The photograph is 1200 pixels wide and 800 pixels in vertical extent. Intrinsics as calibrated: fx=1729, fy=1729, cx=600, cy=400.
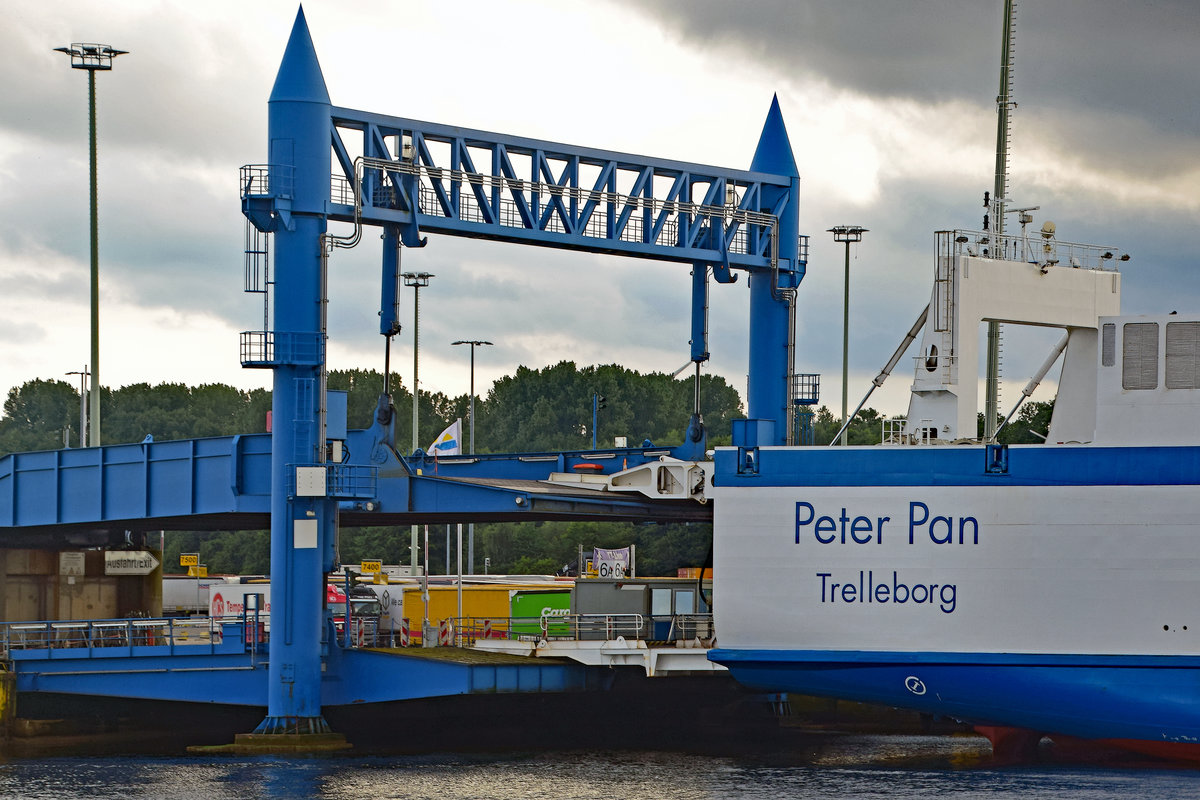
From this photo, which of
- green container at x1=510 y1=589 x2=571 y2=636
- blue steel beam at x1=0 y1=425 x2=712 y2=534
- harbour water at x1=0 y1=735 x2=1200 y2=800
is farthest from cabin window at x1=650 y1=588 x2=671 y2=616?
A: harbour water at x1=0 y1=735 x2=1200 y2=800

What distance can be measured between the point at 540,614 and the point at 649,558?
6177 cm

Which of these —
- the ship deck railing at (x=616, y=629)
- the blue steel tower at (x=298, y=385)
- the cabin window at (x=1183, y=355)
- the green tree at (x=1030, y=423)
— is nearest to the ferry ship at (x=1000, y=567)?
the cabin window at (x=1183, y=355)

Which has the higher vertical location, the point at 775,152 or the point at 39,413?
the point at 775,152

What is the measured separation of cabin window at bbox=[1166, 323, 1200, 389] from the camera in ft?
140

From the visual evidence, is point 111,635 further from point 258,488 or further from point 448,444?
point 448,444

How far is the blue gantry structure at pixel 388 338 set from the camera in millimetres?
44094

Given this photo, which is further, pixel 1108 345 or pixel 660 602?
pixel 660 602

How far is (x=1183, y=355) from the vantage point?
42.8 m

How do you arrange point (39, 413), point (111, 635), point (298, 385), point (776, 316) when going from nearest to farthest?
point (298, 385) < point (776, 316) < point (111, 635) < point (39, 413)

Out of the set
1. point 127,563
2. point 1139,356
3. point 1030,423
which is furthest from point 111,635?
point 1030,423

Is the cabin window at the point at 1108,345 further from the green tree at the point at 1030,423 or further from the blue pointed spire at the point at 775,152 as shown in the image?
the green tree at the point at 1030,423

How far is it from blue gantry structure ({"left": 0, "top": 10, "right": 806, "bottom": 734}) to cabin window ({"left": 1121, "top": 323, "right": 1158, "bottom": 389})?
9724mm

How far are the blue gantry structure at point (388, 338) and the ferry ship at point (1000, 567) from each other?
2.68 metres

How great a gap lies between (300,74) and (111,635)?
20.1 meters
